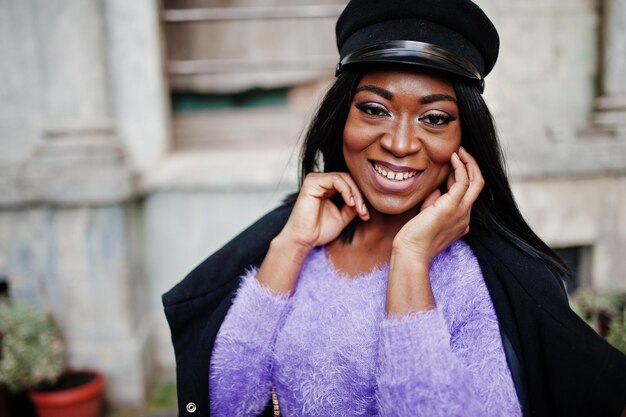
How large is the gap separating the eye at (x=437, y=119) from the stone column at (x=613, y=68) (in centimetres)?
294

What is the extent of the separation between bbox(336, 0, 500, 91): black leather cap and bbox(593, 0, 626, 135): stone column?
2.87m

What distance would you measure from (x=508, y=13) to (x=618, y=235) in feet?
5.82

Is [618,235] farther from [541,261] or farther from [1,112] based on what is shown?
[1,112]

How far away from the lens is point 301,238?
1775 millimetres

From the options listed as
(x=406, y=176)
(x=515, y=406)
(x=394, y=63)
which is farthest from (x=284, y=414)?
(x=394, y=63)

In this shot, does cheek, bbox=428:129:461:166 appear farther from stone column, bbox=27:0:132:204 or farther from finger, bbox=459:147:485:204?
stone column, bbox=27:0:132:204

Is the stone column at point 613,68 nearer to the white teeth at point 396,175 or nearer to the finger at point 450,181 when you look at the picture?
the finger at point 450,181

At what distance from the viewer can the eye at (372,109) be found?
1.58m

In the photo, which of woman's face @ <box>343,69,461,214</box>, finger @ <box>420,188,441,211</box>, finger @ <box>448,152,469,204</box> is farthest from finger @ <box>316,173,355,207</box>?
finger @ <box>448,152,469,204</box>

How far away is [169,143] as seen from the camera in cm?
411

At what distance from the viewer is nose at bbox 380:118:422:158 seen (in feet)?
5.05

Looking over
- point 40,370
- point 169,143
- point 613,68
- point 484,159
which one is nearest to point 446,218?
point 484,159

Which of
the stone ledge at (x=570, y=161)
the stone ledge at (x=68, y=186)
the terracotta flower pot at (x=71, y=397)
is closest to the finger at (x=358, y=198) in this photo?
the stone ledge at (x=68, y=186)

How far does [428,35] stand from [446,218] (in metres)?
0.49
